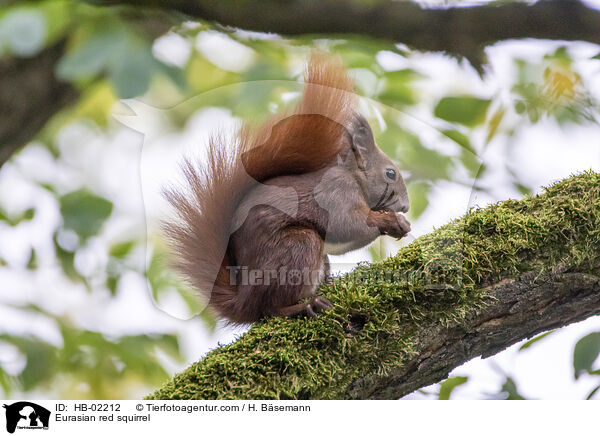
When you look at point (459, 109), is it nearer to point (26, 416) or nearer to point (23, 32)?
point (23, 32)

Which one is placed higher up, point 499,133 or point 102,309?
point 499,133

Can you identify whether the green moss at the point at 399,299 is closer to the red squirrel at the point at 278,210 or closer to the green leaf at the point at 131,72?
the red squirrel at the point at 278,210

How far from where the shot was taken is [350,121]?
1.76 m

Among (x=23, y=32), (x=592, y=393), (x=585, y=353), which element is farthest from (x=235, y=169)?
(x=592, y=393)

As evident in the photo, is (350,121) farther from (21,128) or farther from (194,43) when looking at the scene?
(21,128)

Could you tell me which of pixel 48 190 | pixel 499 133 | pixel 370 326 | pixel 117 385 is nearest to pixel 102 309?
pixel 117 385

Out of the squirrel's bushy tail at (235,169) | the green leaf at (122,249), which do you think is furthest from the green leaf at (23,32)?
the green leaf at (122,249)

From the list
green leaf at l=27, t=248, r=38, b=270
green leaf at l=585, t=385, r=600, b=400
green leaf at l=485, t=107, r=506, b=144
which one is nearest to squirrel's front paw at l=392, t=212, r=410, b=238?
green leaf at l=485, t=107, r=506, b=144

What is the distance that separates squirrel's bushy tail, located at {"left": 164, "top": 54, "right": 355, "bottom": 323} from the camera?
1.63m

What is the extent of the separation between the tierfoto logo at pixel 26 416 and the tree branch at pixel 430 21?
3.91ft

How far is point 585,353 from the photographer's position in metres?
1.62

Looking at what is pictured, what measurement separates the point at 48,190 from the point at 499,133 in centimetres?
184

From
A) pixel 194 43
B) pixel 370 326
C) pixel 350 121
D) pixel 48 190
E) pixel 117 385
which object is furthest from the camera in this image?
pixel 48 190

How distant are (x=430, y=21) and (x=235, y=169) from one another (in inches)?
28.6
